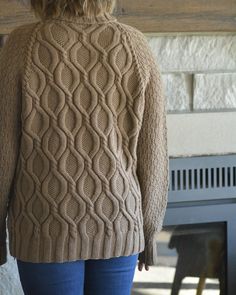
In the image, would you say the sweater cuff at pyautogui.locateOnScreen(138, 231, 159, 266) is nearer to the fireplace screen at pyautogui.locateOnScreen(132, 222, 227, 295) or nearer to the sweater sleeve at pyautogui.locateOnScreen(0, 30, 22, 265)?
the sweater sleeve at pyautogui.locateOnScreen(0, 30, 22, 265)

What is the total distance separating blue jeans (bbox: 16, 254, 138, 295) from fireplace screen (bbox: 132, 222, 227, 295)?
816mm

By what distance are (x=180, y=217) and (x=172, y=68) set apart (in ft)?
1.58

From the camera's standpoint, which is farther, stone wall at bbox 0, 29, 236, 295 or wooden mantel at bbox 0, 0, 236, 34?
stone wall at bbox 0, 29, 236, 295

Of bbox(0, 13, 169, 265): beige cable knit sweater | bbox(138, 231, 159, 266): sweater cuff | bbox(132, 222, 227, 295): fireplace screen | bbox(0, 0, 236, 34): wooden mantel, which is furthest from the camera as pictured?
bbox(132, 222, 227, 295): fireplace screen

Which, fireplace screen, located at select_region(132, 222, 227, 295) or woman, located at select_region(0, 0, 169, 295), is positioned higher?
woman, located at select_region(0, 0, 169, 295)

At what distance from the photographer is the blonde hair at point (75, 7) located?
147 centimetres

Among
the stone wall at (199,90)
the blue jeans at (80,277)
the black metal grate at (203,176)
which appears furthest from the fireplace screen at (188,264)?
the blue jeans at (80,277)

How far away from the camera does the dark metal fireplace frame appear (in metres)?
2.24

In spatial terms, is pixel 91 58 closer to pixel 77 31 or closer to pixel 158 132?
pixel 77 31

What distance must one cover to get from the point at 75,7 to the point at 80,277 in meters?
0.57

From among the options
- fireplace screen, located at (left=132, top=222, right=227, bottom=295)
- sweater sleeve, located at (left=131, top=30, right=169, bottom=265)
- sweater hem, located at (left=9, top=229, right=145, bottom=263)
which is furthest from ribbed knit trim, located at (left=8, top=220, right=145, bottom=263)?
fireplace screen, located at (left=132, top=222, right=227, bottom=295)

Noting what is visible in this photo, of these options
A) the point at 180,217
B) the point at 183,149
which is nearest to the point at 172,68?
the point at 183,149

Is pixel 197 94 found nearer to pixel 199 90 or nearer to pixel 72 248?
pixel 199 90

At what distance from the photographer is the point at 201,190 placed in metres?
2.27
